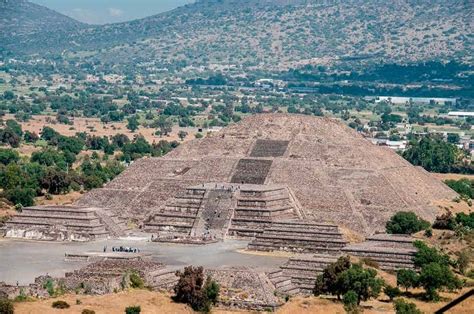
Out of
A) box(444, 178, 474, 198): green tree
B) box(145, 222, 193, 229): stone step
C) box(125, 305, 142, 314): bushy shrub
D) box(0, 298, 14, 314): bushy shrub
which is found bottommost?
box(444, 178, 474, 198): green tree

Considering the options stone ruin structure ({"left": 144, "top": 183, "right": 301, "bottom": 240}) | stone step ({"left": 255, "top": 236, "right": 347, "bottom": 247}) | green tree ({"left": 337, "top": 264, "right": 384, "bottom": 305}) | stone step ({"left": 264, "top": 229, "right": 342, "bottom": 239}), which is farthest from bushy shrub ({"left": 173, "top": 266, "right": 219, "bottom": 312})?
stone ruin structure ({"left": 144, "top": 183, "right": 301, "bottom": 240})

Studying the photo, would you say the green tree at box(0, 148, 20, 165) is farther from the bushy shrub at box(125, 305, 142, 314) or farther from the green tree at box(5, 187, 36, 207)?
the bushy shrub at box(125, 305, 142, 314)

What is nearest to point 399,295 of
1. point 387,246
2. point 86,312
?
point 387,246

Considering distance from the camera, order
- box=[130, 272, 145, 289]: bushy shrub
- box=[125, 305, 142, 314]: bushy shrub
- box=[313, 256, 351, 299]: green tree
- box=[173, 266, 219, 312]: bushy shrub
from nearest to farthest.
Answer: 1. box=[125, 305, 142, 314]: bushy shrub
2. box=[173, 266, 219, 312]: bushy shrub
3. box=[130, 272, 145, 289]: bushy shrub
4. box=[313, 256, 351, 299]: green tree

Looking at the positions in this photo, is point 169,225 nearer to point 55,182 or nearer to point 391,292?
point 55,182

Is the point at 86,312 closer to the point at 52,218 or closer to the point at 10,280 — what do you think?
the point at 10,280
